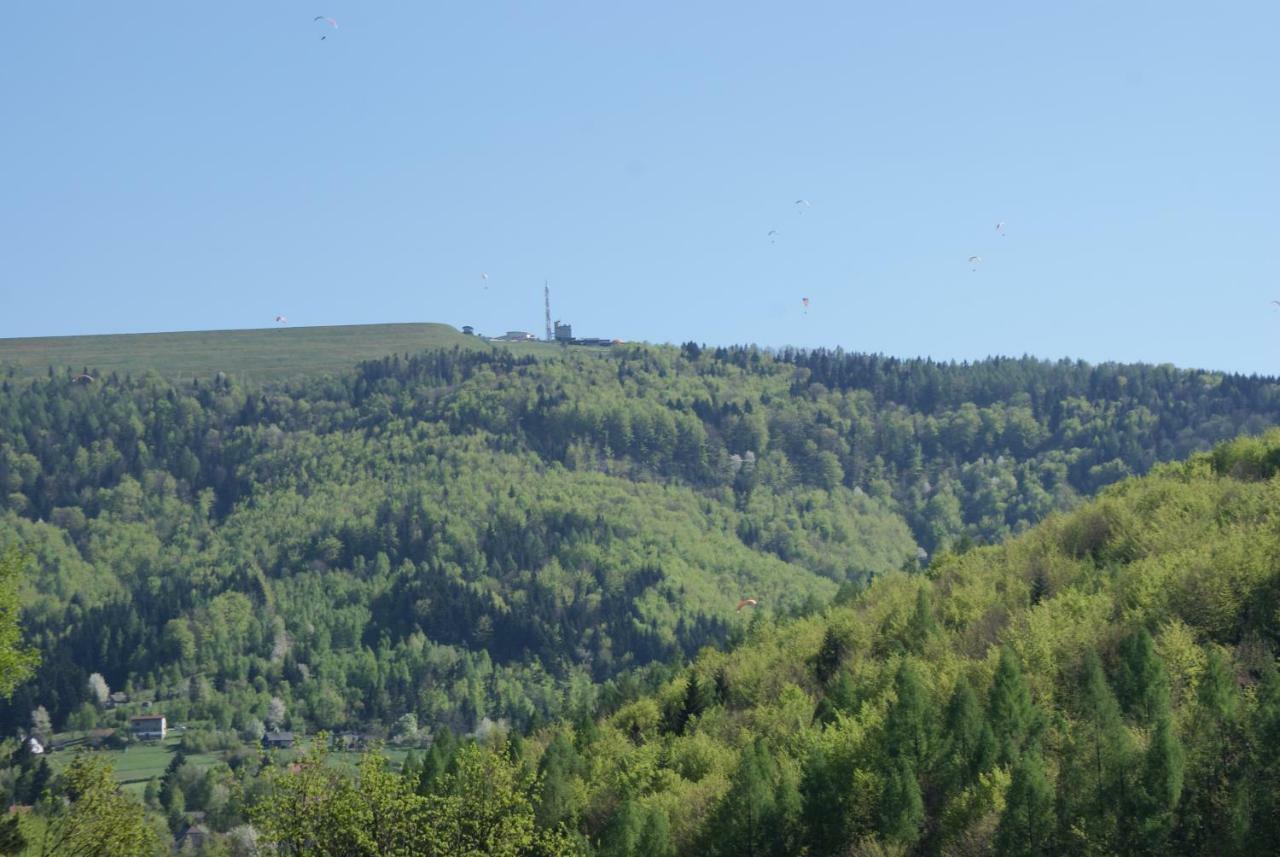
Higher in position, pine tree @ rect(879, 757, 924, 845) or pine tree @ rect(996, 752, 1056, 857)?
pine tree @ rect(996, 752, 1056, 857)

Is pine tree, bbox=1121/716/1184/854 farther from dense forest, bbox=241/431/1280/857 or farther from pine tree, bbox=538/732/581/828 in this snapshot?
pine tree, bbox=538/732/581/828

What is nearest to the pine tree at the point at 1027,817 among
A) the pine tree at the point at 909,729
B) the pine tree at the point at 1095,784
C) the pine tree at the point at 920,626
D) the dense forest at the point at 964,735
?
the dense forest at the point at 964,735

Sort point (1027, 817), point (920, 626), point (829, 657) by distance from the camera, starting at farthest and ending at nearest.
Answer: point (829, 657) < point (920, 626) < point (1027, 817)

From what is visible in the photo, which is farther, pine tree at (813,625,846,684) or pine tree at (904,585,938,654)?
pine tree at (813,625,846,684)

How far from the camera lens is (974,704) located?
9481 cm

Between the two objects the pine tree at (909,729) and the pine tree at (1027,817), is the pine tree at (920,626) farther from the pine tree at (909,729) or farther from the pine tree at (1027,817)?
the pine tree at (1027,817)

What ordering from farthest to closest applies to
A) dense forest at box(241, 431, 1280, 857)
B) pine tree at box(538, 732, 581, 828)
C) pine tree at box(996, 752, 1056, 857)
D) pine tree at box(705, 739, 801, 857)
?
pine tree at box(538, 732, 581, 828) → pine tree at box(705, 739, 801, 857) → pine tree at box(996, 752, 1056, 857) → dense forest at box(241, 431, 1280, 857)

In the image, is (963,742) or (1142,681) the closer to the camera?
(1142,681)

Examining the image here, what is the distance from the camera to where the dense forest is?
72.8 meters

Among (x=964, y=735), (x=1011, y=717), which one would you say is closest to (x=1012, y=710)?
(x=1011, y=717)

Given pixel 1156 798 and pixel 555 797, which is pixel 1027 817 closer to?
pixel 1156 798

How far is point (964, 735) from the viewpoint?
9319 cm

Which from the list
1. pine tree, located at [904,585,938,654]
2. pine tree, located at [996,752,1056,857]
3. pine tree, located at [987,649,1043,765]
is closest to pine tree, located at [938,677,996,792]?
pine tree, located at [987,649,1043,765]

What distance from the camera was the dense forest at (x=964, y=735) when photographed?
7275 cm
